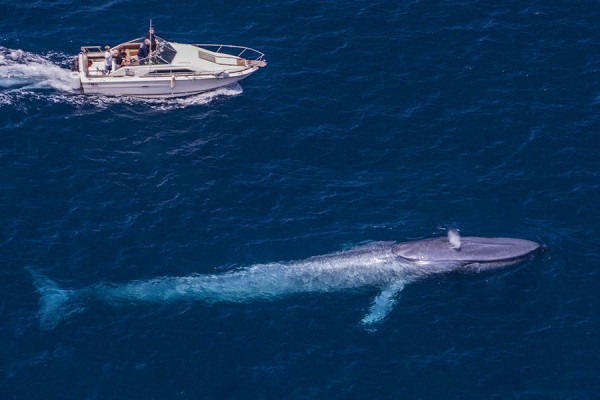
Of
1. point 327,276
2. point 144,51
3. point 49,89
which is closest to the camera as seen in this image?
point 327,276

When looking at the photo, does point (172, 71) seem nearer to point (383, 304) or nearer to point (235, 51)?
point (235, 51)

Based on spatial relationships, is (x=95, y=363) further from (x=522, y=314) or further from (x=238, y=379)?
(x=522, y=314)

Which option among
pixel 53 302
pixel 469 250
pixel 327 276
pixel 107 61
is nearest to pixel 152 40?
pixel 107 61

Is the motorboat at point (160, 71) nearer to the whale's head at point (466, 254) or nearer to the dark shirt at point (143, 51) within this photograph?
the dark shirt at point (143, 51)

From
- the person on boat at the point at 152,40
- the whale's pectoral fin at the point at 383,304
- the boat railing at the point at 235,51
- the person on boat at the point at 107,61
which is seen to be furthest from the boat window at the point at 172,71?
the whale's pectoral fin at the point at 383,304

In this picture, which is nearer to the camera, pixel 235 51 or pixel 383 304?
pixel 383 304

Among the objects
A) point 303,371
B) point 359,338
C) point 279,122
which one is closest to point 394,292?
point 359,338

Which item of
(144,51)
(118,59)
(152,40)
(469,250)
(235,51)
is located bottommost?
(469,250)
